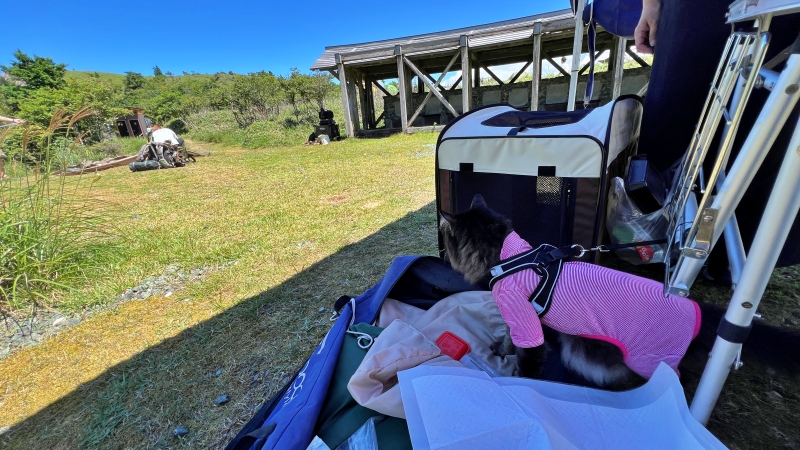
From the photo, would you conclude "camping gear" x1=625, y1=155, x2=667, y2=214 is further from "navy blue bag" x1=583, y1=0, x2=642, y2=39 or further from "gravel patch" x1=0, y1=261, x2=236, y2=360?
"gravel patch" x1=0, y1=261, x2=236, y2=360

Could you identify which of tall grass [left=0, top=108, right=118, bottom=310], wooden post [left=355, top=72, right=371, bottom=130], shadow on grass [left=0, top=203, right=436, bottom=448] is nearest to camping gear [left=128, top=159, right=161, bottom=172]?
wooden post [left=355, top=72, right=371, bottom=130]

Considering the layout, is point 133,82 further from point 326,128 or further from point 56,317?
point 56,317

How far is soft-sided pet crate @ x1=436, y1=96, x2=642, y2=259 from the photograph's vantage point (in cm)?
152

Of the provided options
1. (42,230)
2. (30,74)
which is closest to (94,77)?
(30,74)

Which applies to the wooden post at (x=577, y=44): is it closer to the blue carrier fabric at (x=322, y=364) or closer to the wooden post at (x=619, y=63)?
the blue carrier fabric at (x=322, y=364)

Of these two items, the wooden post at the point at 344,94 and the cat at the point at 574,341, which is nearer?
the cat at the point at 574,341

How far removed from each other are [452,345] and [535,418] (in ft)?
2.31

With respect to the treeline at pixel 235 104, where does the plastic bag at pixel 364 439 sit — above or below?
below

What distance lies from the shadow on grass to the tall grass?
1.24 m

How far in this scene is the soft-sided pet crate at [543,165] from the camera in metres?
1.52

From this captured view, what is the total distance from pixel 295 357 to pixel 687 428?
5.21 feet

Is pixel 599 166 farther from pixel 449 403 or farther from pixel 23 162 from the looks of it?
pixel 23 162

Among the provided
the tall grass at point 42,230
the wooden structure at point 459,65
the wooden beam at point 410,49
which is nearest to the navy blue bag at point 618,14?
the tall grass at point 42,230

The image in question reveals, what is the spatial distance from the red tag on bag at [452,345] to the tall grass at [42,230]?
9.20 ft
